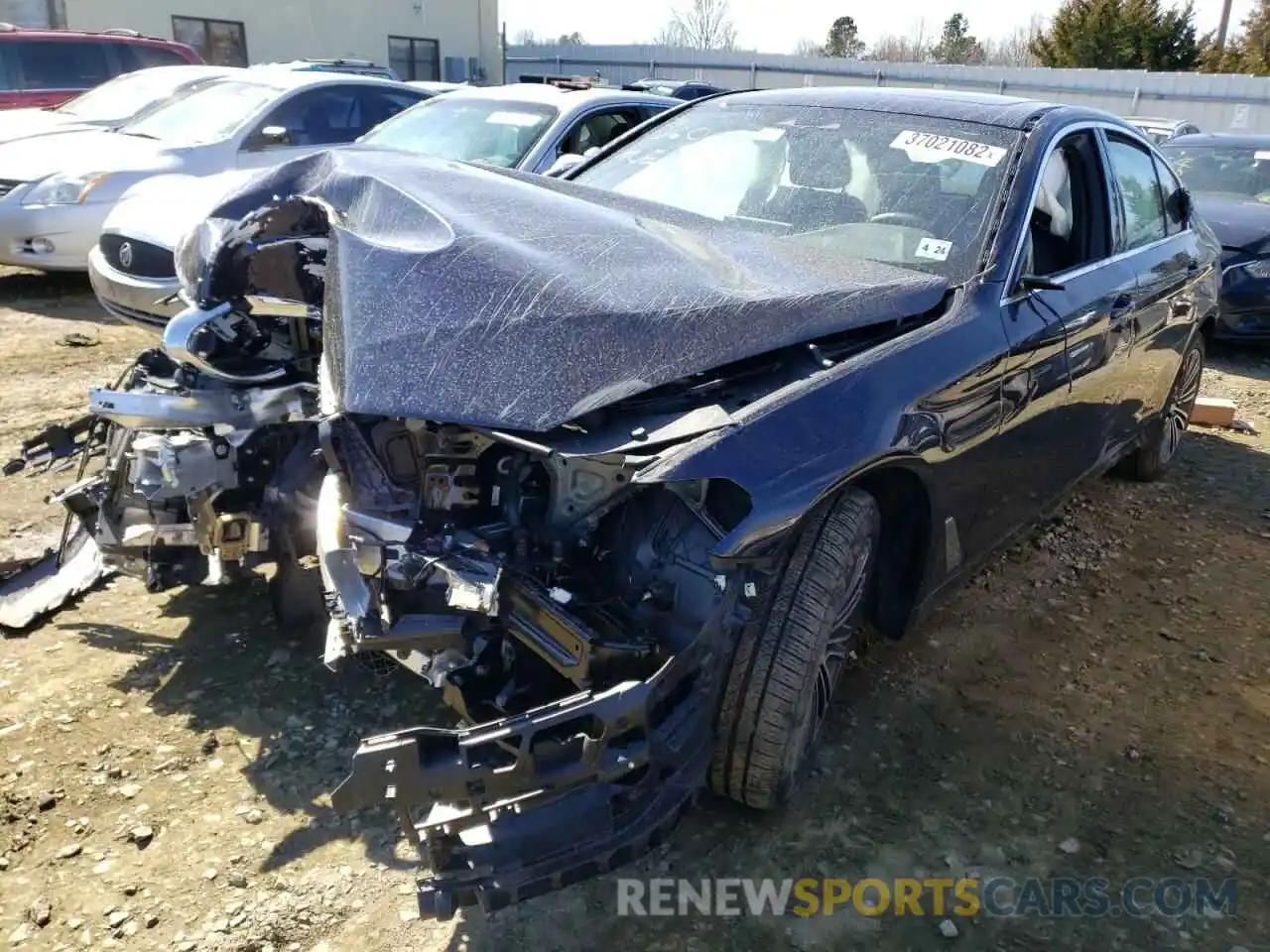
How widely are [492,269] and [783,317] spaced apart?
77 cm

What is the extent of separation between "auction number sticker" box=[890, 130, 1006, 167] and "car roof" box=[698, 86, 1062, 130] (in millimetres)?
137

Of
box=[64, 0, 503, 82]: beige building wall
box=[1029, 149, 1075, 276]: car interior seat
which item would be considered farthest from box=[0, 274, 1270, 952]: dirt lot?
box=[64, 0, 503, 82]: beige building wall

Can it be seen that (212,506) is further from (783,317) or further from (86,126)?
(86,126)

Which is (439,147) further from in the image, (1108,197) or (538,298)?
(538,298)

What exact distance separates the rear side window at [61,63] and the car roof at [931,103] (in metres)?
11.2

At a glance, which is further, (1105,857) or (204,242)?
(204,242)

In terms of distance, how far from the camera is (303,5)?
20.5 m

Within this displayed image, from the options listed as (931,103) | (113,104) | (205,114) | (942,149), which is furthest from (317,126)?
(942,149)

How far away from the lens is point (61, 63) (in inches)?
467

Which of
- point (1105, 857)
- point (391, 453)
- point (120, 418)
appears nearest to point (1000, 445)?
point (1105, 857)

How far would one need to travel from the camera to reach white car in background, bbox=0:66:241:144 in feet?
28.6

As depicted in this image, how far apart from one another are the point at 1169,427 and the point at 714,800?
3757mm

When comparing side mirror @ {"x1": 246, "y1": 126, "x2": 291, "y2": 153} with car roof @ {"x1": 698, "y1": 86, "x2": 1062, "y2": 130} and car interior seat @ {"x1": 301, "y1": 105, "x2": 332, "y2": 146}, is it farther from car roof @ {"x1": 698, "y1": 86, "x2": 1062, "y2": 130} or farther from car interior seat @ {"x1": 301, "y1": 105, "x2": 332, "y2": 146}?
car roof @ {"x1": 698, "y1": 86, "x2": 1062, "y2": 130}

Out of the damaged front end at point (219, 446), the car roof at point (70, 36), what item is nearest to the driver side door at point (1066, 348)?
the damaged front end at point (219, 446)
